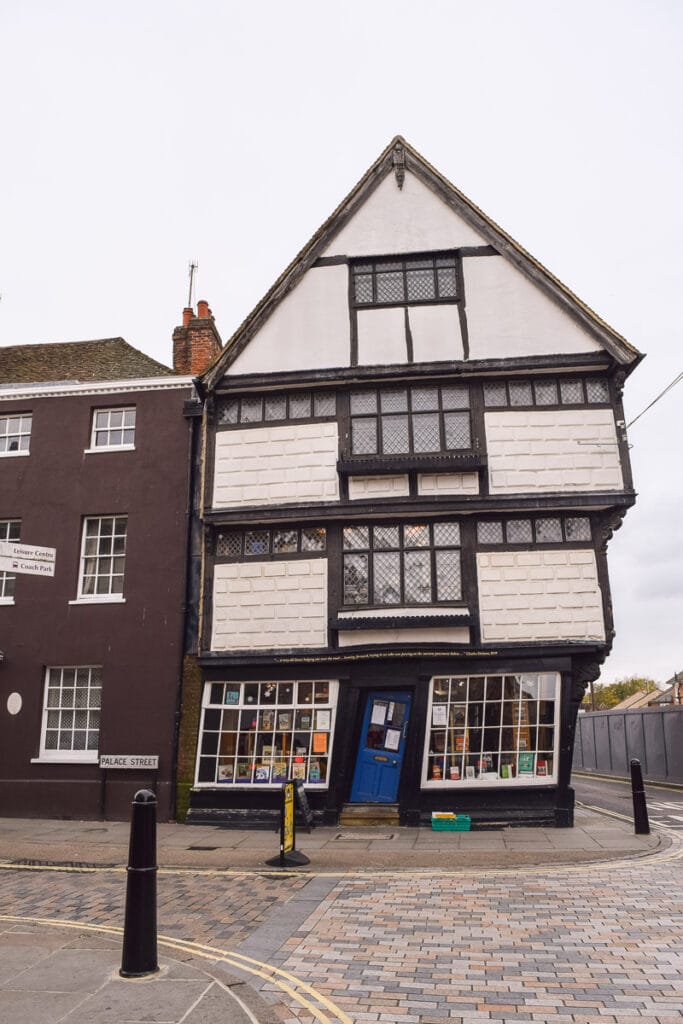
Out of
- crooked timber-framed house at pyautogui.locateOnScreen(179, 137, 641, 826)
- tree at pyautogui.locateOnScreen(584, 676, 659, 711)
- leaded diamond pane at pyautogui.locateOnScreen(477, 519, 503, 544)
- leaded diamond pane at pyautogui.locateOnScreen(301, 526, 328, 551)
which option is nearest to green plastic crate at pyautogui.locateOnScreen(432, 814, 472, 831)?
crooked timber-framed house at pyautogui.locateOnScreen(179, 137, 641, 826)

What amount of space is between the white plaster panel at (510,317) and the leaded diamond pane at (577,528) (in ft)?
11.6

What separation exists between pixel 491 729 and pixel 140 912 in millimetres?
10273

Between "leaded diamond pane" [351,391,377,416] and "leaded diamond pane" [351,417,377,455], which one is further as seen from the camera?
"leaded diamond pane" [351,391,377,416]

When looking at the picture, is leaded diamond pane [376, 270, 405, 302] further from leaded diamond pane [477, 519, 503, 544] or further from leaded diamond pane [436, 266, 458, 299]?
leaded diamond pane [477, 519, 503, 544]

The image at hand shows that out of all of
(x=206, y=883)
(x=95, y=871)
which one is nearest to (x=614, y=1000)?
(x=206, y=883)

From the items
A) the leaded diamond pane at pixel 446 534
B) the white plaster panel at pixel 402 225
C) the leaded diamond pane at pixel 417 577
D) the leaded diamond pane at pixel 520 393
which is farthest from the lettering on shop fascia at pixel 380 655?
the white plaster panel at pixel 402 225

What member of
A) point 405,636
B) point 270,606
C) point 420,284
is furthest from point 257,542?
point 420,284

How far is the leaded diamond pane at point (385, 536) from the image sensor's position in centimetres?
1499

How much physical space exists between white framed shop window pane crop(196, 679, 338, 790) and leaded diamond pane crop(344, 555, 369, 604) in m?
1.76

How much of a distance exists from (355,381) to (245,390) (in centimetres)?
242

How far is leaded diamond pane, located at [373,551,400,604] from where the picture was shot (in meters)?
14.7

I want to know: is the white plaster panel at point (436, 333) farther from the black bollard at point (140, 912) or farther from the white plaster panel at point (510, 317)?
the black bollard at point (140, 912)

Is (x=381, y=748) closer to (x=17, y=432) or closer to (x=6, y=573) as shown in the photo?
(x=6, y=573)

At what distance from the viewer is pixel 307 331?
16.1 m
